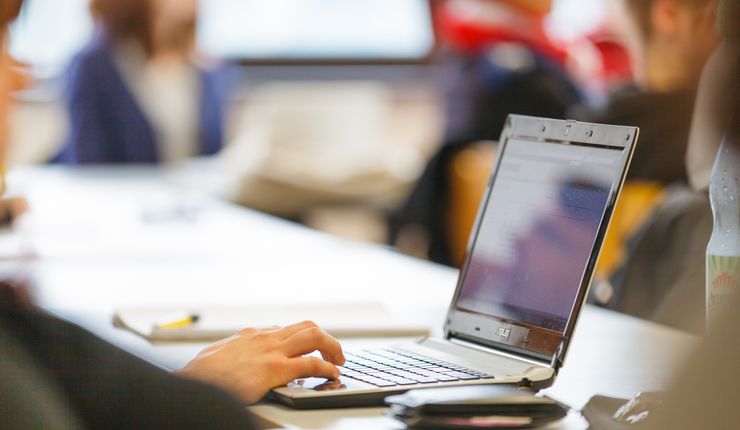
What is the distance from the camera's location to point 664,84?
2559mm

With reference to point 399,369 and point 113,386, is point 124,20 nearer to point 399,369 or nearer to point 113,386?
point 399,369

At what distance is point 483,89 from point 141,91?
1688 millimetres

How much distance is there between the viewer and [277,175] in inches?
177

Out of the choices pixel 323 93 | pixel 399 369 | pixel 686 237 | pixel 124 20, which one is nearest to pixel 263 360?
pixel 399 369

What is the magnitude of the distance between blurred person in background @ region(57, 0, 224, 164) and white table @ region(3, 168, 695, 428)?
1430 millimetres

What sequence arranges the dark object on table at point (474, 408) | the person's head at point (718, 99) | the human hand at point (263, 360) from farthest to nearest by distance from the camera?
the person's head at point (718, 99) → the human hand at point (263, 360) → the dark object on table at point (474, 408)

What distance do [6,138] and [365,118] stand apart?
4629 millimetres

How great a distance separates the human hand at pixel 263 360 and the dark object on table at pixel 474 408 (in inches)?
4.4

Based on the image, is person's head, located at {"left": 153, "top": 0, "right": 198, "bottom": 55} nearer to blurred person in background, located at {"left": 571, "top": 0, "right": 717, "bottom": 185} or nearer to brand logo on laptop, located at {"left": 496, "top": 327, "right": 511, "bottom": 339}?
blurred person in background, located at {"left": 571, "top": 0, "right": 717, "bottom": 185}

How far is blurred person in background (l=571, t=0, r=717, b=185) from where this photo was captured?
6.29 feet

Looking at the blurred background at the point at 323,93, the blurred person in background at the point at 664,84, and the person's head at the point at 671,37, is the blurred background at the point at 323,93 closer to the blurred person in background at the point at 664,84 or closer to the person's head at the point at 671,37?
the blurred person in background at the point at 664,84

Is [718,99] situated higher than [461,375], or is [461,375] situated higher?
[718,99]

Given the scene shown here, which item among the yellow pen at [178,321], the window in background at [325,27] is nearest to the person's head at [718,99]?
the yellow pen at [178,321]

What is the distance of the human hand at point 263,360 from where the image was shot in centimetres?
115
